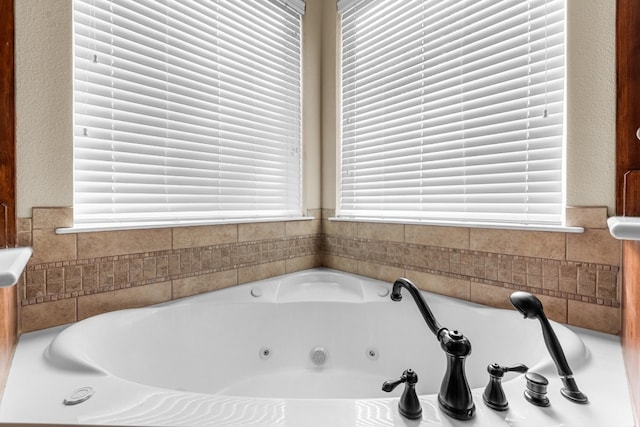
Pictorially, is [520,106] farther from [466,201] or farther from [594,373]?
[594,373]

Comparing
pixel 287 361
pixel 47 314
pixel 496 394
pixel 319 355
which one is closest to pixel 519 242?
pixel 496 394

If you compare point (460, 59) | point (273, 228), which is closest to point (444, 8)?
point (460, 59)

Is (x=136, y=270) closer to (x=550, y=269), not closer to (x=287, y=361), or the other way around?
(x=287, y=361)

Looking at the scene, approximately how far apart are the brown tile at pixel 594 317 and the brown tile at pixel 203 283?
1.52m

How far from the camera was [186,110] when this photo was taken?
1547 mm

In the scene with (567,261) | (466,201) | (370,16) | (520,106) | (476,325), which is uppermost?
(370,16)

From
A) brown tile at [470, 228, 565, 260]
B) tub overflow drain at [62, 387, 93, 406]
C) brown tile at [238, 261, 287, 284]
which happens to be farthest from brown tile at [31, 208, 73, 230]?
brown tile at [470, 228, 565, 260]

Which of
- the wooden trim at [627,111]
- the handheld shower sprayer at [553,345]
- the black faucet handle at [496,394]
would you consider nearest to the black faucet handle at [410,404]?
the black faucet handle at [496,394]

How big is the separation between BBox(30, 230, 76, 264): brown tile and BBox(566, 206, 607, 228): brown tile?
1895 millimetres

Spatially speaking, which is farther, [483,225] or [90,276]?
[483,225]

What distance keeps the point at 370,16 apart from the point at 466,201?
1.28 m

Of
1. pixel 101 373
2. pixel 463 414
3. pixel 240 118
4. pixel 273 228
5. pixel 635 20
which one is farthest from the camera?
pixel 273 228

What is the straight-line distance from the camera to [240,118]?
1781 millimetres

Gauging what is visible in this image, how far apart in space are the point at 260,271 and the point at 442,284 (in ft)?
3.27
